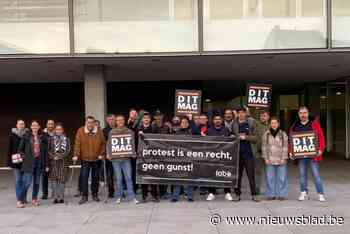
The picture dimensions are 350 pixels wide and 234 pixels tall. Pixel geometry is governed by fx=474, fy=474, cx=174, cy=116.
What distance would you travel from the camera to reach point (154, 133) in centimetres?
977

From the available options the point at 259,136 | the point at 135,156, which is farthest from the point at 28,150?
the point at 259,136

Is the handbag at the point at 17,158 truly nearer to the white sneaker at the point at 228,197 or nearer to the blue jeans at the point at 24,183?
the blue jeans at the point at 24,183

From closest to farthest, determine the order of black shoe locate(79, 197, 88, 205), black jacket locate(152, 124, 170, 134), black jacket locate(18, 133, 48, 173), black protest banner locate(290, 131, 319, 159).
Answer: black protest banner locate(290, 131, 319, 159)
black jacket locate(18, 133, 48, 173)
black shoe locate(79, 197, 88, 205)
black jacket locate(152, 124, 170, 134)

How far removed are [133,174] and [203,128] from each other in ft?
5.86

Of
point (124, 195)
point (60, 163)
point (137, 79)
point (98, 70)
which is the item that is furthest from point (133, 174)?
point (137, 79)

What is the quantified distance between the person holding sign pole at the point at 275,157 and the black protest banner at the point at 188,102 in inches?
69.5

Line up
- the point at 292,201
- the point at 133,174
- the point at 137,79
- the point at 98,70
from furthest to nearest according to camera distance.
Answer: the point at 137,79, the point at 98,70, the point at 133,174, the point at 292,201

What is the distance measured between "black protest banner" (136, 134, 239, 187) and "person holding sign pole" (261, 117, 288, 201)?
24.2 inches

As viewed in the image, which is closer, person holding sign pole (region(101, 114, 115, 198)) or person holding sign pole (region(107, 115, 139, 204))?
person holding sign pole (region(107, 115, 139, 204))

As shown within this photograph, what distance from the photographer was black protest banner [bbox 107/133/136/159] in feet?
30.9

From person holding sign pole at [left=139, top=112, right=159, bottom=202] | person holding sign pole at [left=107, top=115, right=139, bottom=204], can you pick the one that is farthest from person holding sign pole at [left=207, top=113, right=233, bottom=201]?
person holding sign pole at [left=107, top=115, right=139, bottom=204]

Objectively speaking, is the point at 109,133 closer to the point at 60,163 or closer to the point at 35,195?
the point at 60,163

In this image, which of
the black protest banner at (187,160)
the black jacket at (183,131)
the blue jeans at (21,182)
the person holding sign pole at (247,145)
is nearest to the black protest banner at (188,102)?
the black jacket at (183,131)

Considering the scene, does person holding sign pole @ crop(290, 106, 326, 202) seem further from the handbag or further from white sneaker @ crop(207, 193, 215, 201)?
the handbag
